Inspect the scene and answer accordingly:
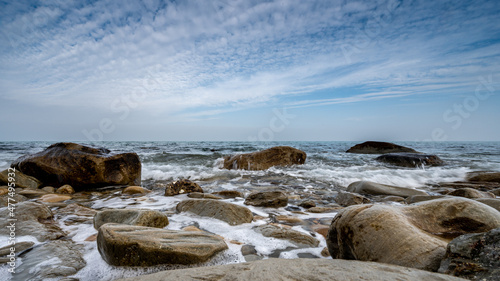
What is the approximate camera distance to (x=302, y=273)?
1.29m

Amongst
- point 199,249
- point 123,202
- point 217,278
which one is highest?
point 217,278

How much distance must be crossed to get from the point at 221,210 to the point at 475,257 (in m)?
2.51

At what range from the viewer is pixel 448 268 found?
4.29 feet

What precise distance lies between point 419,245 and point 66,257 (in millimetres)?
2669

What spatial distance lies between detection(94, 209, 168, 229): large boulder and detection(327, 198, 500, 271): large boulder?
6.13 feet

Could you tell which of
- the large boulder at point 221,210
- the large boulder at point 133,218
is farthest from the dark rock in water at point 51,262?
the large boulder at point 221,210

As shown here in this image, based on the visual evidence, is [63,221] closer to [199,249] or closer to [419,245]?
[199,249]

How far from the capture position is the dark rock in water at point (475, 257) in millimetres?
1174

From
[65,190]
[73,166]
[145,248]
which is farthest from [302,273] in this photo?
[73,166]

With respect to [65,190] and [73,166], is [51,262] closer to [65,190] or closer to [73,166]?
[65,190]

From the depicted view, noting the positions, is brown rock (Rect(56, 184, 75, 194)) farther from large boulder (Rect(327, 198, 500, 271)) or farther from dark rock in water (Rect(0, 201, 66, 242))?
large boulder (Rect(327, 198, 500, 271))

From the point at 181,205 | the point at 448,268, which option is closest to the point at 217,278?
the point at 448,268

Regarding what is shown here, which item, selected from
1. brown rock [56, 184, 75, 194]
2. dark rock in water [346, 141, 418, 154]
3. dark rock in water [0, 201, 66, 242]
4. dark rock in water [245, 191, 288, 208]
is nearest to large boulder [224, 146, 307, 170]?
dark rock in water [245, 191, 288, 208]

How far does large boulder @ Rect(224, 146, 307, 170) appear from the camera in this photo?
382 inches
